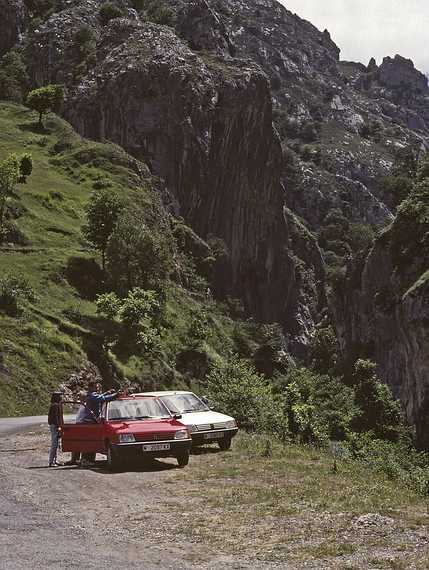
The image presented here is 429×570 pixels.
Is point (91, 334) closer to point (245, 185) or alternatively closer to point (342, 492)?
point (342, 492)

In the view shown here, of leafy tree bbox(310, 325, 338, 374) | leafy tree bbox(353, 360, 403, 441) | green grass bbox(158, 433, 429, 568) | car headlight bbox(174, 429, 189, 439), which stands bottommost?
leafy tree bbox(353, 360, 403, 441)

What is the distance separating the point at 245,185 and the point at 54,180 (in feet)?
176

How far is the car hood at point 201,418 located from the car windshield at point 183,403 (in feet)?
1.45

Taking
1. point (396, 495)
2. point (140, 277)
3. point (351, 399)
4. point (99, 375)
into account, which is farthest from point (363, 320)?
point (396, 495)

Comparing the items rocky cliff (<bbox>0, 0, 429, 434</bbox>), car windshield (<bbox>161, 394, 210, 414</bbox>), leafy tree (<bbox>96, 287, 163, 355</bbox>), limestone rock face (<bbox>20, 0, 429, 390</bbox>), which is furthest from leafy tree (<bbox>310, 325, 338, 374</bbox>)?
car windshield (<bbox>161, 394, 210, 414</bbox>)

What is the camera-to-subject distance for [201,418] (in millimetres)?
21688

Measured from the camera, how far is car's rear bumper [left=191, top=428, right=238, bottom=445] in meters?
20.8

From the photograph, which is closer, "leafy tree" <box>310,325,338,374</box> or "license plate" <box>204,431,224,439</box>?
"license plate" <box>204,431,224,439</box>

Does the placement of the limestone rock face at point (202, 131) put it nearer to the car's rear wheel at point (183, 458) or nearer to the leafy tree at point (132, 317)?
the leafy tree at point (132, 317)

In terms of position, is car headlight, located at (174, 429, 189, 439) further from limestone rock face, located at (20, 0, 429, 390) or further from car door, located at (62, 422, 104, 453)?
limestone rock face, located at (20, 0, 429, 390)

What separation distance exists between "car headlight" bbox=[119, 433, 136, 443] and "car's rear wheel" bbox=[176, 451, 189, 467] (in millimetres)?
1453

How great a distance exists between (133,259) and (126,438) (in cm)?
5104

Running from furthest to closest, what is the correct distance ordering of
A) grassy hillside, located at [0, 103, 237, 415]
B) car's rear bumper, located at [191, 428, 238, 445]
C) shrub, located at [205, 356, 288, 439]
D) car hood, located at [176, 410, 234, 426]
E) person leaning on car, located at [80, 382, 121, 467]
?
grassy hillside, located at [0, 103, 237, 415], shrub, located at [205, 356, 288, 439], car hood, located at [176, 410, 234, 426], car's rear bumper, located at [191, 428, 238, 445], person leaning on car, located at [80, 382, 121, 467]

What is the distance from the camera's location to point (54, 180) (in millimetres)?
89812
